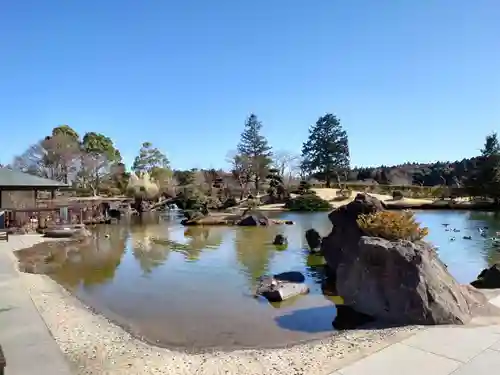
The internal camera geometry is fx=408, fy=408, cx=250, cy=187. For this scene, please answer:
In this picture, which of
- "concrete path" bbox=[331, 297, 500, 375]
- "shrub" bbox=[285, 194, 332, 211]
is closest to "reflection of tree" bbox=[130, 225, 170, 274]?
"concrete path" bbox=[331, 297, 500, 375]

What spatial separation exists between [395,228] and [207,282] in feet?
16.0

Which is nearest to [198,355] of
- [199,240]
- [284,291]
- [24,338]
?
[24,338]

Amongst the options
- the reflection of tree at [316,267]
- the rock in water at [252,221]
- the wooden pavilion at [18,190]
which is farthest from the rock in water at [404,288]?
the rock in water at [252,221]

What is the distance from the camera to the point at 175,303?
8.61 m

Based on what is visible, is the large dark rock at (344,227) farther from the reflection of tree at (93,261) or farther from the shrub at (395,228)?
the reflection of tree at (93,261)

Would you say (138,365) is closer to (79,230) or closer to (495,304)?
(495,304)

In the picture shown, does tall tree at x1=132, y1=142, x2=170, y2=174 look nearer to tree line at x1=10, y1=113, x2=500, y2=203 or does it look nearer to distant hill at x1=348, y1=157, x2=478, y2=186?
tree line at x1=10, y1=113, x2=500, y2=203

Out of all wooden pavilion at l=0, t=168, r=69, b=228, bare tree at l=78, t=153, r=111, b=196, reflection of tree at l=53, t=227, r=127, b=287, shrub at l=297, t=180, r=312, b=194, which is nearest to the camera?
reflection of tree at l=53, t=227, r=127, b=287

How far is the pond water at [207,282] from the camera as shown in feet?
22.7

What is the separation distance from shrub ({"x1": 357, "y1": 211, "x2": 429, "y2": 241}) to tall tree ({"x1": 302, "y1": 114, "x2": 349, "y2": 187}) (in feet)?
147

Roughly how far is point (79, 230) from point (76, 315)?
12195 mm

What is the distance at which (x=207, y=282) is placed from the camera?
10500 millimetres

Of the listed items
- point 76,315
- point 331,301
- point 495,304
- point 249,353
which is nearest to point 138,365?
point 249,353

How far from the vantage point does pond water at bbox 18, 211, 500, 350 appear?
6.91m
